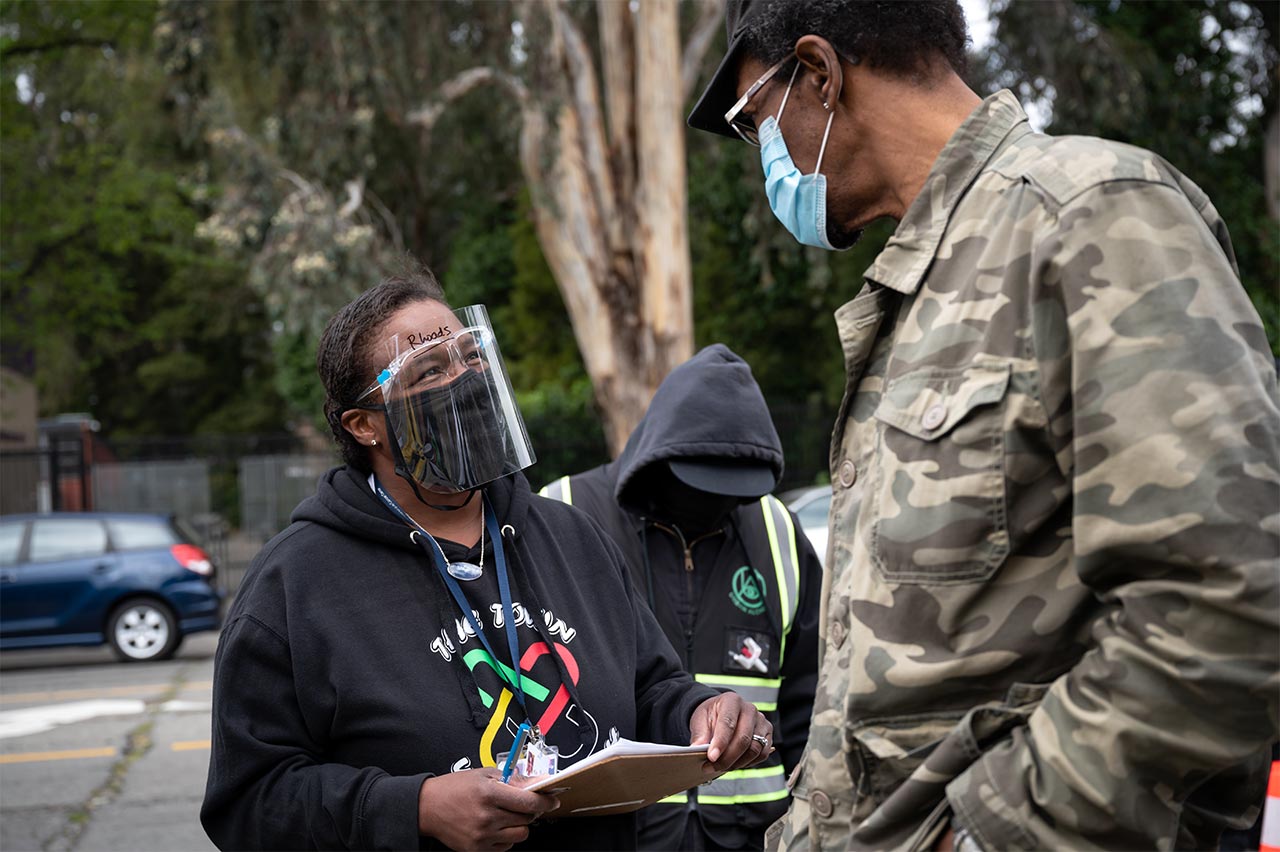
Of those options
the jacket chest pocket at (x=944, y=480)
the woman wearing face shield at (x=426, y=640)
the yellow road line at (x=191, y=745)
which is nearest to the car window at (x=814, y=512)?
the yellow road line at (x=191, y=745)

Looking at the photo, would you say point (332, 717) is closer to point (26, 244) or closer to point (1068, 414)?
point (1068, 414)

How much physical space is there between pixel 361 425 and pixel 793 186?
1160 mm

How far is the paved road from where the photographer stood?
6.73 metres

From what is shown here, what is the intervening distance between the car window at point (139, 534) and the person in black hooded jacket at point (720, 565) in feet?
34.6

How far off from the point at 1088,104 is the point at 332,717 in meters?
15.2

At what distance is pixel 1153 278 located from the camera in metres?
1.43

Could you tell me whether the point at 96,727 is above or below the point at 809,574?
below

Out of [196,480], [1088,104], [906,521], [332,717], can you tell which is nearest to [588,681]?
[332,717]

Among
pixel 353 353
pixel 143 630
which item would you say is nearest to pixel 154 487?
pixel 143 630

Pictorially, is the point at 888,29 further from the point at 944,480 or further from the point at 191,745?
the point at 191,745

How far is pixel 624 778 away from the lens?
7.43 ft

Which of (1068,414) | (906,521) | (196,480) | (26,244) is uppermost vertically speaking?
(1068,414)

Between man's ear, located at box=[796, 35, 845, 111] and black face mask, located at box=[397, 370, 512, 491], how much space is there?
1113 mm

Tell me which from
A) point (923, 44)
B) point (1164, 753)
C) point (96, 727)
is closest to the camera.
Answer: point (1164, 753)
